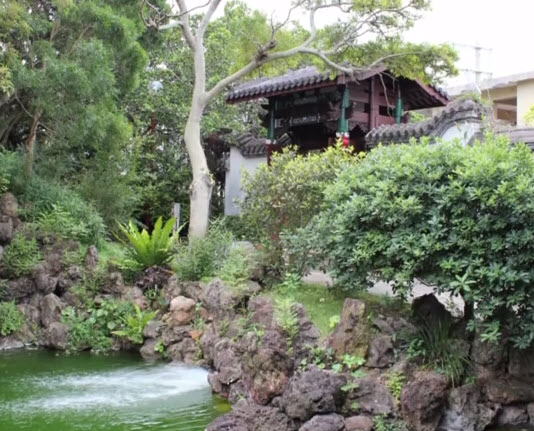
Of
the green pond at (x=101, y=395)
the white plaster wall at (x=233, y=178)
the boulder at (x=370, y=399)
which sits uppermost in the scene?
the white plaster wall at (x=233, y=178)

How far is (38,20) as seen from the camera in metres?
11.0

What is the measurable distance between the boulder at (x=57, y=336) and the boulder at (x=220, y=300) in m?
2.18

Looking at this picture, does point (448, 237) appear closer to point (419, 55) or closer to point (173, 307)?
point (173, 307)

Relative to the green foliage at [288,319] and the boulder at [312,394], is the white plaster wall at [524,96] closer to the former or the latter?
the green foliage at [288,319]

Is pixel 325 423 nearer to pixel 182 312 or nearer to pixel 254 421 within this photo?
pixel 254 421

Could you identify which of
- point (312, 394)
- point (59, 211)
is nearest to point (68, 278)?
point (59, 211)

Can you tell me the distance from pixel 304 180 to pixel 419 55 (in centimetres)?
491

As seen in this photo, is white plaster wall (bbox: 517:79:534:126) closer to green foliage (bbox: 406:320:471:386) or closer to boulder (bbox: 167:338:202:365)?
boulder (bbox: 167:338:202:365)

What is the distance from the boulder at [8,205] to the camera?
10508mm

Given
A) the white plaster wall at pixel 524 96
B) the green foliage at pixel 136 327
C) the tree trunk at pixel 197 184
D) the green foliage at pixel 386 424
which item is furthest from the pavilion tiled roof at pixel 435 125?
the white plaster wall at pixel 524 96

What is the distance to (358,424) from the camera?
5.33 m

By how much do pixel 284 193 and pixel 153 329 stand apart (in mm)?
2648

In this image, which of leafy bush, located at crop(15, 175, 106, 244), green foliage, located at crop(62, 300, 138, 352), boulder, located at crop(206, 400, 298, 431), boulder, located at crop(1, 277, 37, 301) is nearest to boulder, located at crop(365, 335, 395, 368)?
boulder, located at crop(206, 400, 298, 431)

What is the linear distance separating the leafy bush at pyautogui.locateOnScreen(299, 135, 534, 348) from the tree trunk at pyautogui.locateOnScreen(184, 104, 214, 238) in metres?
4.60
